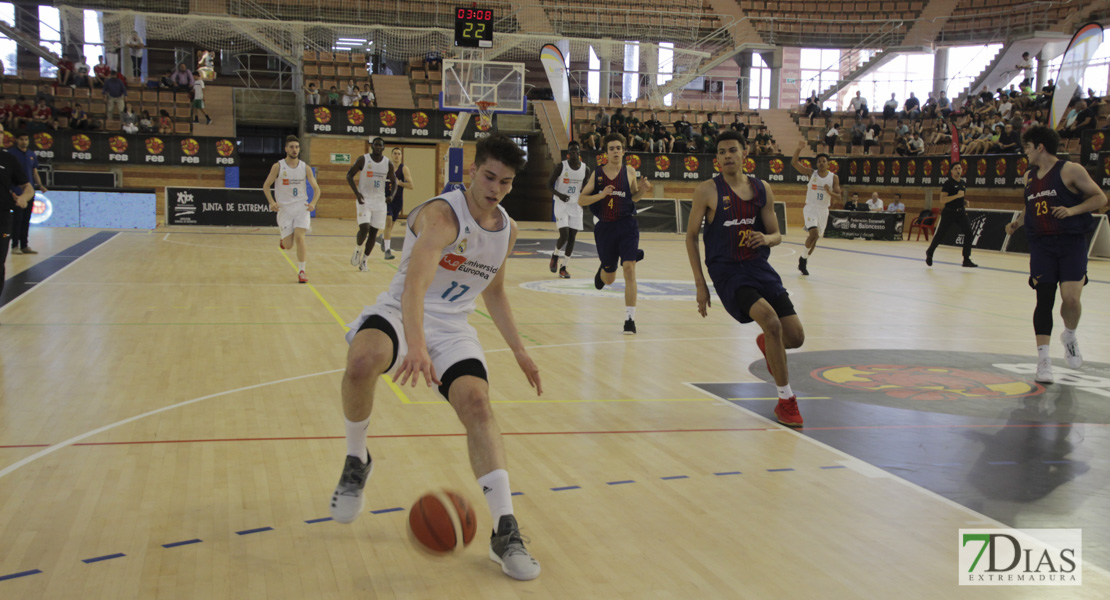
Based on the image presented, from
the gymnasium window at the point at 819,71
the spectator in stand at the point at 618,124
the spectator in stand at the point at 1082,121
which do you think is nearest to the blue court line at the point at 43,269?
the spectator in stand at the point at 618,124

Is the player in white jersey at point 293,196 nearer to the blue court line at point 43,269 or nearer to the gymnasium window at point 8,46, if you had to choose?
the blue court line at point 43,269

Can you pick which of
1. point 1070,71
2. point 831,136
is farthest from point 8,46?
point 1070,71

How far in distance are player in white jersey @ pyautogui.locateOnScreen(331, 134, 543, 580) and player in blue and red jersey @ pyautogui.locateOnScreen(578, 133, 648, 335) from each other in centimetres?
528

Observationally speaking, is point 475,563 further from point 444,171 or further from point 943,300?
point 444,171

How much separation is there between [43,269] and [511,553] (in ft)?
38.4

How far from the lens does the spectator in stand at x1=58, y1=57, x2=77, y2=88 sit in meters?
27.3

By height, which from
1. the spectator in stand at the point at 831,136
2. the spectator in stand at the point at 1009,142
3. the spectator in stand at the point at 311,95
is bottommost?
the spectator in stand at the point at 1009,142

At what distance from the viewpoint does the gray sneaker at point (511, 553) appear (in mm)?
3248

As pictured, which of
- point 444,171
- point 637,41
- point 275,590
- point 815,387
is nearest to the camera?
point 275,590

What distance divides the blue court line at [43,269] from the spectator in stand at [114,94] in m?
10.6

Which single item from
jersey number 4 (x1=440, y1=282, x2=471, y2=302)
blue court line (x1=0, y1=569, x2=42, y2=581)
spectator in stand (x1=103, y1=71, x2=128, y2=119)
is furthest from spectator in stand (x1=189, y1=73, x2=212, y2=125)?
blue court line (x1=0, y1=569, x2=42, y2=581)

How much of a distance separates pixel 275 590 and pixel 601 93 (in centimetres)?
3156

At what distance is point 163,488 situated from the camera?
4.13 meters

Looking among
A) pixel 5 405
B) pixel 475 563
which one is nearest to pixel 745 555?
pixel 475 563
